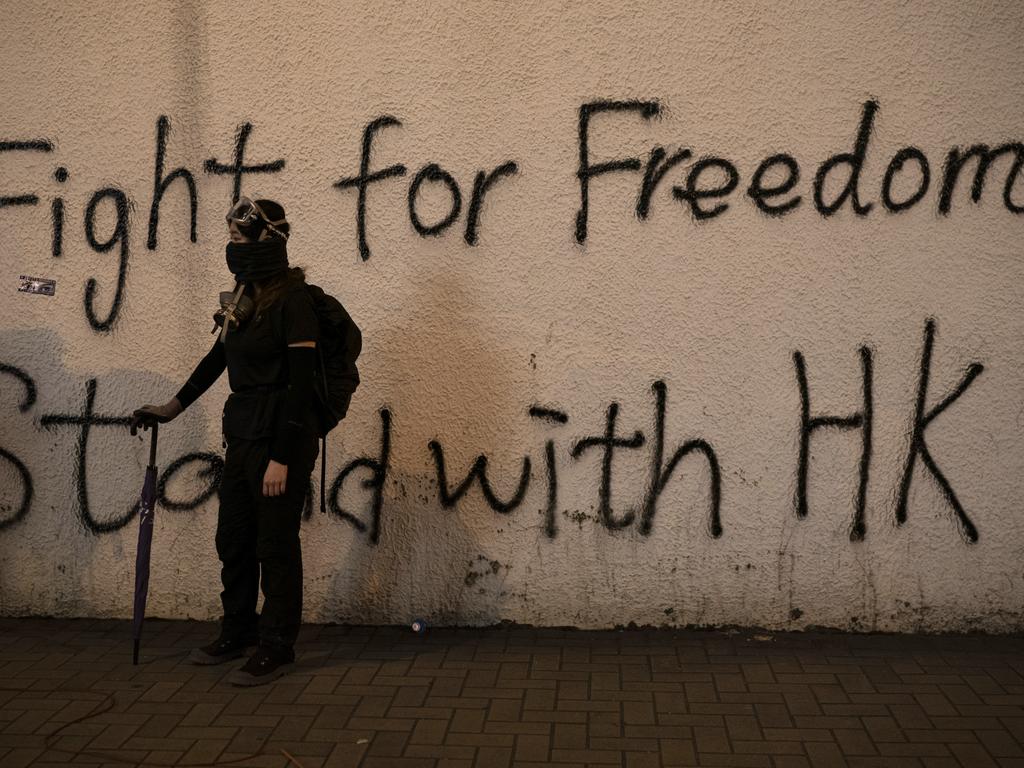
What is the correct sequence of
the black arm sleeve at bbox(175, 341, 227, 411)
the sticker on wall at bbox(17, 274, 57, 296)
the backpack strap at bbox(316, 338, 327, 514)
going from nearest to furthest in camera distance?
the backpack strap at bbox(316, 338, 327, 514) → the black arm sleeve at bbox(175, 341, 227, 411) → the sticker on wall at bbox(17, 274, 57, 296)

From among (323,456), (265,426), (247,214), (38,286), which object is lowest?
(323,456)

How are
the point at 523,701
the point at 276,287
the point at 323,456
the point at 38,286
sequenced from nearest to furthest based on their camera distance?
the point at 523,701 → the point at 276,287 → the point at 323,456 → the point at 38,286

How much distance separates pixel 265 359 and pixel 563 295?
1410 mm

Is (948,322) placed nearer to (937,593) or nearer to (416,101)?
(937,593)

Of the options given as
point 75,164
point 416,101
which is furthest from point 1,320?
point 416,101

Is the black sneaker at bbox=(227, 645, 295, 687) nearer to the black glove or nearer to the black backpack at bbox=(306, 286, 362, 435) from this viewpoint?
the black backpack at bbox=(306, 286, 362, 435)

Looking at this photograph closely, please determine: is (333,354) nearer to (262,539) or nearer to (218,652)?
(262,539)

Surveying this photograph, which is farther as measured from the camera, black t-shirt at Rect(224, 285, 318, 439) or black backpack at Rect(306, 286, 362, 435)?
black backpack at Rect(306, 286, 362, 435)

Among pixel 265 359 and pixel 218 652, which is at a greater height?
pixel 265 359

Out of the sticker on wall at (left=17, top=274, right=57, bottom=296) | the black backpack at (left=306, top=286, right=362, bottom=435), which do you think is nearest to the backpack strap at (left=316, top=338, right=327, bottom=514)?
the black backpack at (left=306, top=286, right=362, bottom=435)

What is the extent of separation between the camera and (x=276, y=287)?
4.80 metres

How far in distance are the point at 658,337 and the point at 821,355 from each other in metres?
0.73

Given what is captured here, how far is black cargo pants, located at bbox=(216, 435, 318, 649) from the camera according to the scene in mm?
4867

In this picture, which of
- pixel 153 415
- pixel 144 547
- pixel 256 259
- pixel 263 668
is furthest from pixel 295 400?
pixel 263 668
